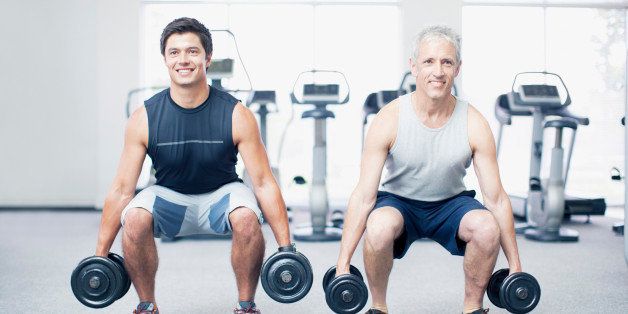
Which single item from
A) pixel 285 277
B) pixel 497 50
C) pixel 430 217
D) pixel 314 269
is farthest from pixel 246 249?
pixel 497 50

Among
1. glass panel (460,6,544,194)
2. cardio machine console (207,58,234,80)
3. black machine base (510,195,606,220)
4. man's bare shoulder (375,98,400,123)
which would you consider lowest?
black machine base (510,195,606,220)

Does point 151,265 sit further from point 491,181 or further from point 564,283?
point 564,283

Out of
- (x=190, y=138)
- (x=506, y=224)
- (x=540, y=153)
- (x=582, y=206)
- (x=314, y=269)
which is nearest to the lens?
(x=506, y=224)

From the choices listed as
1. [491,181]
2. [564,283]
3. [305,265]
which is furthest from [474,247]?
[564,283]

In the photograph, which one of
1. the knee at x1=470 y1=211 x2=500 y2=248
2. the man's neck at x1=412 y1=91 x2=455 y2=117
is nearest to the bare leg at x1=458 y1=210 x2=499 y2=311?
the knee at x1=470 y1=211 x2=500 y2=248

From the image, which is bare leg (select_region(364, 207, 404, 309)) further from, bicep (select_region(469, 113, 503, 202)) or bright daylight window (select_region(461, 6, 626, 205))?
bright daylight window (select_region(461, 6, 626, 205))

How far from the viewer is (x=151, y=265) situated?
2.48 metres

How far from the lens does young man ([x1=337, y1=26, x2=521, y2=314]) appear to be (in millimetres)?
2303

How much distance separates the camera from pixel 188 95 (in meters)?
2.48

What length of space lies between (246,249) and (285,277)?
8.6 inches

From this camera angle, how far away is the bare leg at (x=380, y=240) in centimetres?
232

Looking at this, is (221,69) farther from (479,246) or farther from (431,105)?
(479,246)

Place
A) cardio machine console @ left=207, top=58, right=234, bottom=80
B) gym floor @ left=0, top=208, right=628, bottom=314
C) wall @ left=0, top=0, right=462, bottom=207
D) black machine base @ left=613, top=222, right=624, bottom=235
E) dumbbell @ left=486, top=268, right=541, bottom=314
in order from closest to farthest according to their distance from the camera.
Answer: dumbbell @ left=486, top=268, right=541, bottom=314 < gym floor @ left=0, top=208, right=628, bottom=314 < cardio machine console @ left=207, top=58, right=234, bottom=80 < black machine base @ left=613, top=222, right=624, bottom=235 < wall @ left=0, top=0, right=462, bottom=207

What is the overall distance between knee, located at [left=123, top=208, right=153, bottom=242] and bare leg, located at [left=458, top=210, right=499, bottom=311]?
100 centimetres
